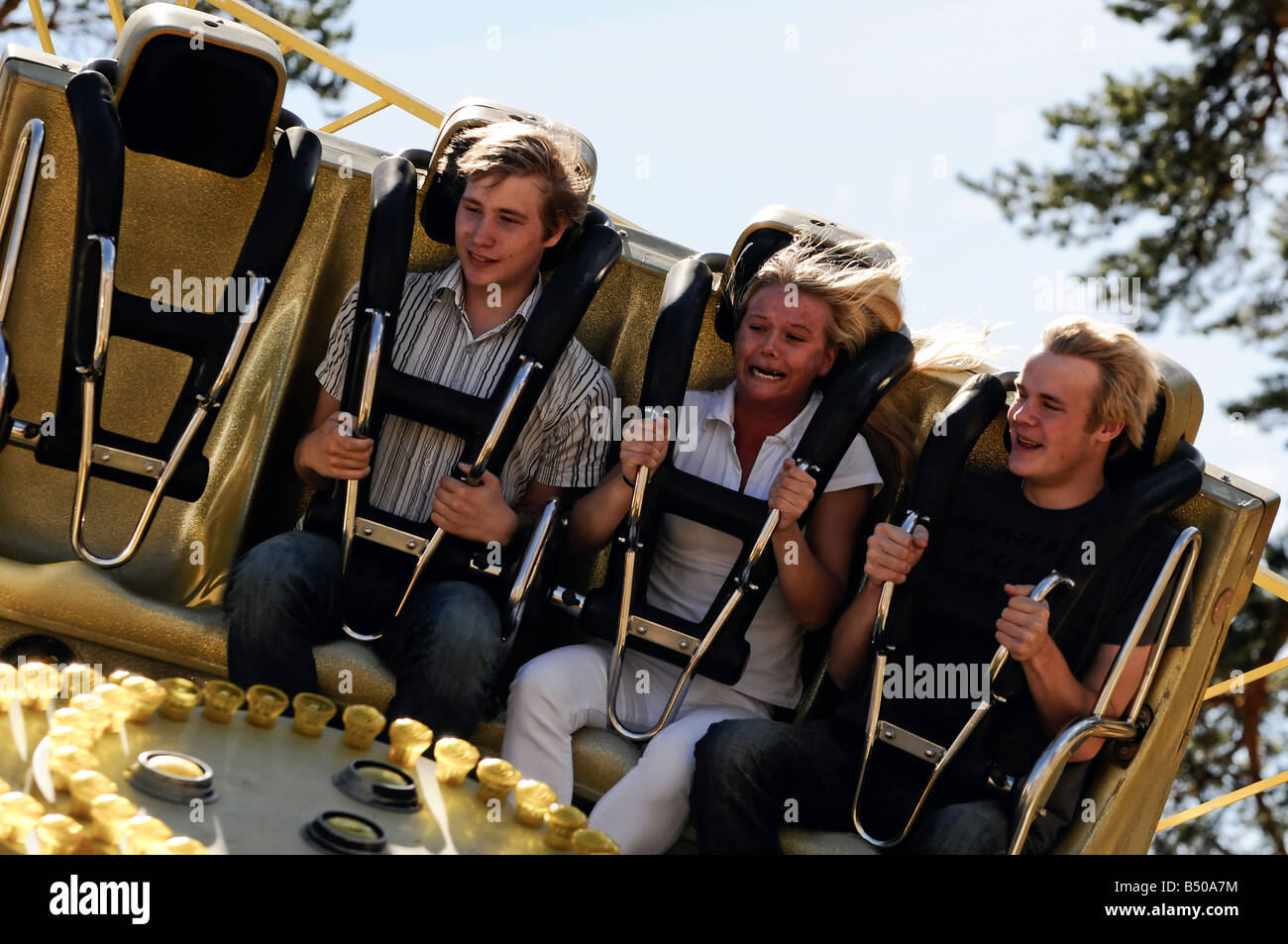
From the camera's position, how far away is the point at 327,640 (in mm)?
2885

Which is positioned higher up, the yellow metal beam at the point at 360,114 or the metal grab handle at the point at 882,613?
the yellow metal beam at the point at 360,114

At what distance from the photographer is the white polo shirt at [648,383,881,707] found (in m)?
3.01

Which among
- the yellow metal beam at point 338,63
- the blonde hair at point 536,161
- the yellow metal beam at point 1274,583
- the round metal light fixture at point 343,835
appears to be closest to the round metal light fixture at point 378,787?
the round metal light fixture at point 343,835

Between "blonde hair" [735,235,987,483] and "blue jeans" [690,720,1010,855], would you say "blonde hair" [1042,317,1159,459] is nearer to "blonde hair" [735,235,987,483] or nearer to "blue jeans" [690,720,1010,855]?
"blonde hair" [735,235,987,483]

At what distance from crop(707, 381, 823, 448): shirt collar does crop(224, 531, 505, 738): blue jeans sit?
24.8 inches

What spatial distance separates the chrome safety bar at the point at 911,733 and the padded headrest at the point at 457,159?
962 mm

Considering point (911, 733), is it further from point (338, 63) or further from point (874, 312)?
point (338, 63)

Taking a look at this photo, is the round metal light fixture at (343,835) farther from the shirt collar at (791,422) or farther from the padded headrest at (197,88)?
the padded headrest at (197,88)

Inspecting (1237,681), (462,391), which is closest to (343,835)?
(462,391)

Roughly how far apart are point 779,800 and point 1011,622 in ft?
1.81

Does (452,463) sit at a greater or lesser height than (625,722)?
greater

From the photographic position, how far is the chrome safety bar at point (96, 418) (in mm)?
2793
